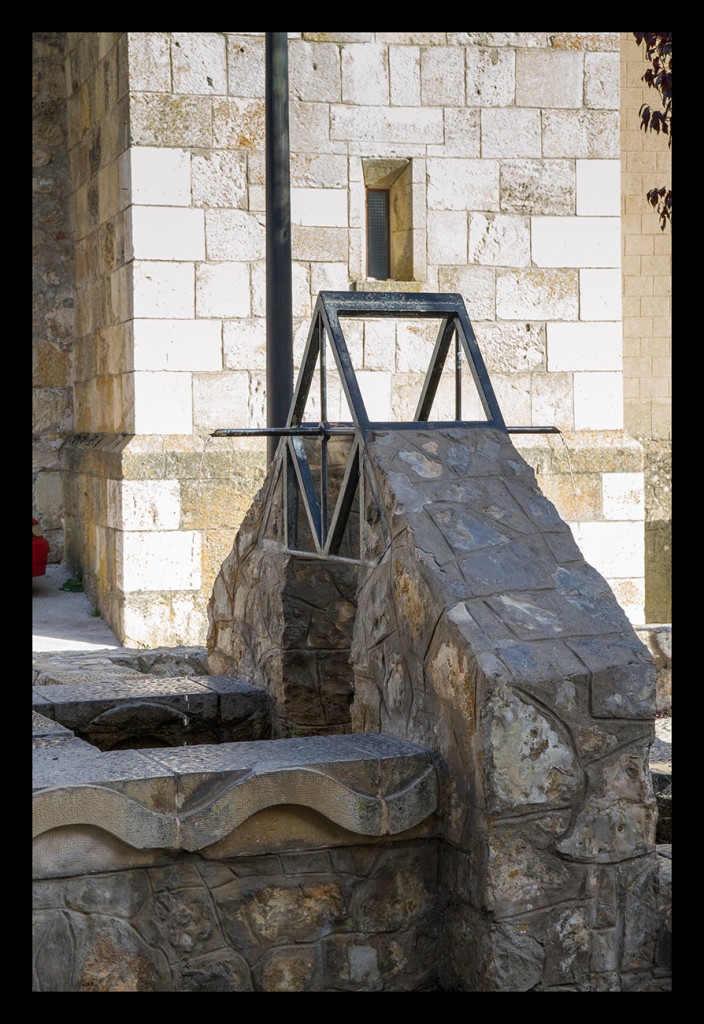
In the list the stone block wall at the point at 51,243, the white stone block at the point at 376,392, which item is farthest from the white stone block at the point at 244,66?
the stone block wall at the point at 51,243

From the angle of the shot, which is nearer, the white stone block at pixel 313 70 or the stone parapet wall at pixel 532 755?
the stone parapet wall at pixel 532 755

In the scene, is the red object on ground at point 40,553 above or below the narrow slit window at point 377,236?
below

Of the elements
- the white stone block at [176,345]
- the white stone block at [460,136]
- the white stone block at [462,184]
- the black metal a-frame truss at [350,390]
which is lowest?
the black metal a-frame truss at [350,390]

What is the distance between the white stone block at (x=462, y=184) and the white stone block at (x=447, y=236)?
0.05 metres

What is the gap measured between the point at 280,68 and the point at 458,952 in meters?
4.93

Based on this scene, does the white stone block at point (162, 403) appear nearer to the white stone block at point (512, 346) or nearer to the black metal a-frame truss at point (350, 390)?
the white stone block at point (512, 346)

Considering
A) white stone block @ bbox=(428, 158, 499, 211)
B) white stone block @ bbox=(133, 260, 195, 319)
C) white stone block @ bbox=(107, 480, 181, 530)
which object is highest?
white stone block @ bbox=(428, 158, 499, 211)

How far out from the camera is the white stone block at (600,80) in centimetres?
914

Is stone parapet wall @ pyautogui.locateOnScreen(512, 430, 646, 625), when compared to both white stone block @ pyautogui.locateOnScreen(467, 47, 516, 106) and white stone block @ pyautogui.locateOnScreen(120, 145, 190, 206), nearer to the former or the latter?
white stone block @ pyautogui.locateOnScreen(467, 47, 516, 106)

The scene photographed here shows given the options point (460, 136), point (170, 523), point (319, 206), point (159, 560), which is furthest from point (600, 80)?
point (159, 560)

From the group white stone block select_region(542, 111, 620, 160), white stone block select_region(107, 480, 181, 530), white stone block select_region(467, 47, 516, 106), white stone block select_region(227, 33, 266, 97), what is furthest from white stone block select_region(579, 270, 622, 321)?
white stone block select_region(107, 480, 181, 530)

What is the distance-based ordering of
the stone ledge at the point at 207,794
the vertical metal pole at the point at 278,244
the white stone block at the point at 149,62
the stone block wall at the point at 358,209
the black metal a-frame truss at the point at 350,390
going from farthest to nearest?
the stone block wall at the point at 358,209 → the white stone block at the point at 149,62 → the vertical metal pole at the point at 278,244 → the black metal a-frame truss at the point at 350,390 → the stone ledge at the point at 207,794

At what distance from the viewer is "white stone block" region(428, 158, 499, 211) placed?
8906 mm

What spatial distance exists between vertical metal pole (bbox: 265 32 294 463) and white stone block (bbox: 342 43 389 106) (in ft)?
5.25
